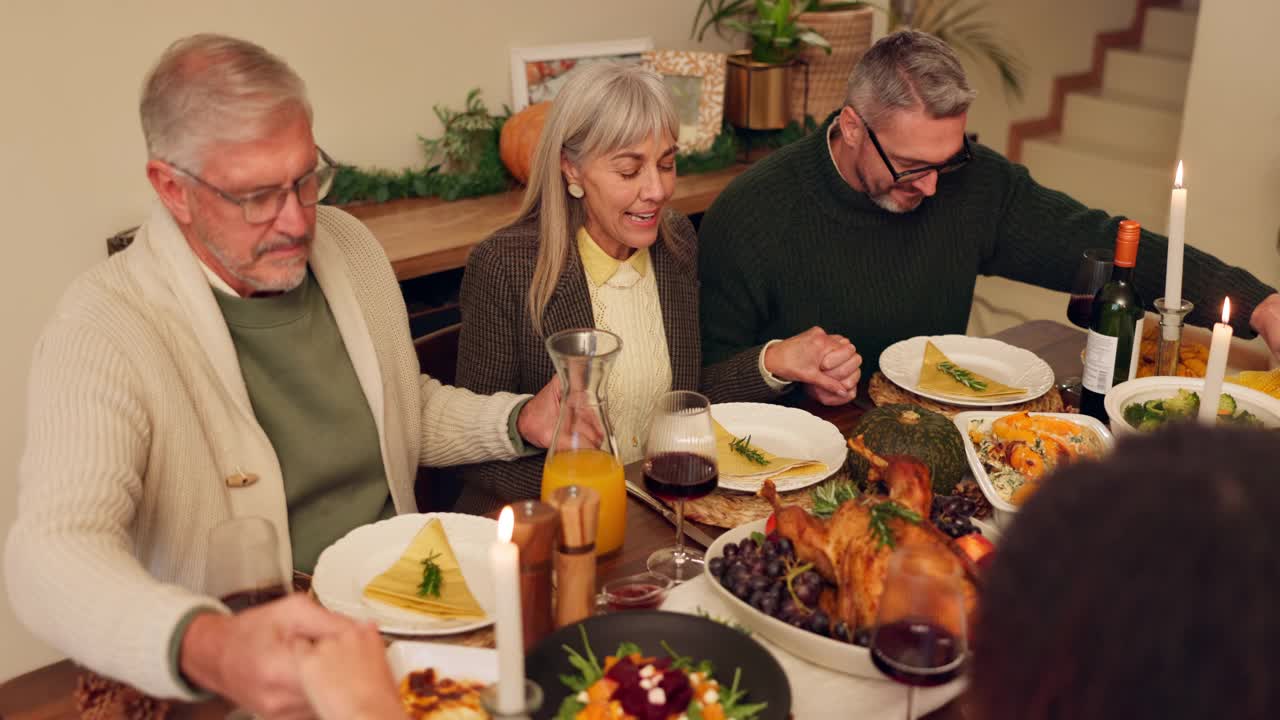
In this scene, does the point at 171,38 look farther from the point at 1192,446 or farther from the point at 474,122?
the point at 1192,446

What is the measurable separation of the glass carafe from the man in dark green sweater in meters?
0.97

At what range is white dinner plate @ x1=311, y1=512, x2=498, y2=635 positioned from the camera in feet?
4.30

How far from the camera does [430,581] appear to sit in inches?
53.9

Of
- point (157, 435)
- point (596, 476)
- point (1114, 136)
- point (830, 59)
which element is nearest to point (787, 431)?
point (596, 476)

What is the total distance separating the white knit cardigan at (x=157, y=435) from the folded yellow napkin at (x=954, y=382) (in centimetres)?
79

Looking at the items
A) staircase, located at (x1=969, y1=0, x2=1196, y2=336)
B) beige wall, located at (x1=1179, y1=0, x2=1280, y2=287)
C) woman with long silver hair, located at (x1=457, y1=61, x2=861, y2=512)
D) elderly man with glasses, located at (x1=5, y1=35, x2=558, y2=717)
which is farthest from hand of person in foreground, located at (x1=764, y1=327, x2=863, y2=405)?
staircase, located at (x1=969, y1=0, x2=1196, y2=336)

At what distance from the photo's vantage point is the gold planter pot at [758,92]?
350 cm

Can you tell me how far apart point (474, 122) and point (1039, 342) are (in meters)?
1.72

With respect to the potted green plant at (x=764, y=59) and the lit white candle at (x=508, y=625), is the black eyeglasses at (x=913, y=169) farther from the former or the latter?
the lit white candle at (x=508, y=625)

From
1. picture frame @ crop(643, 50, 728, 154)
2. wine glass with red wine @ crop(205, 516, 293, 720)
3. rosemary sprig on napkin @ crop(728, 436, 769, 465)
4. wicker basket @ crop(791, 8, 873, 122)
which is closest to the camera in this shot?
wine glass with red wine @ crop(205, 516, 293, 720)

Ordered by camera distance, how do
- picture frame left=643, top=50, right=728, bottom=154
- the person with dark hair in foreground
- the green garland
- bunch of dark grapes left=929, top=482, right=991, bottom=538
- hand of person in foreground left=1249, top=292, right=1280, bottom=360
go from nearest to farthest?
the person with dark hair in foreground < bunch of dark grapes left=929, top=482, right=991, bottom=538 < hand of person in foreground left=1249, top=292, right=1280, bottom=360 < the green garland < picture frame left=643, top=50, right=728, bottom=154

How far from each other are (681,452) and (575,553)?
0.25m

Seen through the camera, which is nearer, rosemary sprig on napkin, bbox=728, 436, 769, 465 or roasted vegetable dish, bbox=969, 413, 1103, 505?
roasted vegetable dish, bbox=969, 413, 1103, 505

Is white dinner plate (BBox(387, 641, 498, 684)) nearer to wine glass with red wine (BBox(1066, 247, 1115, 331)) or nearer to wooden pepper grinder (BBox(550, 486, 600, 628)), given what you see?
wooden pepper grinder (BBox(550, 486, 600, 628))
